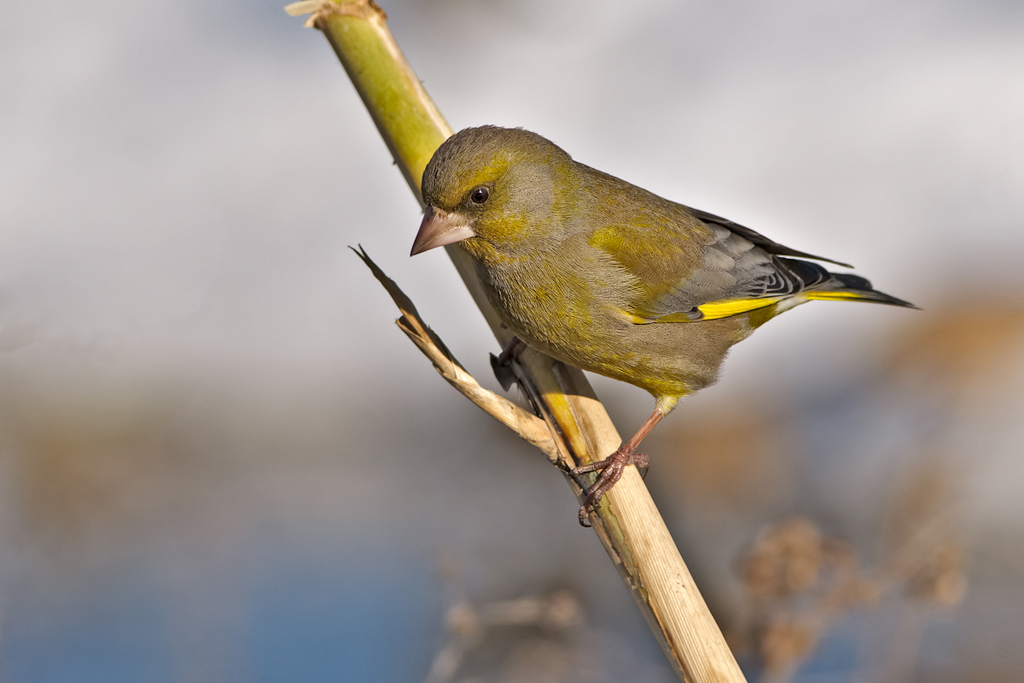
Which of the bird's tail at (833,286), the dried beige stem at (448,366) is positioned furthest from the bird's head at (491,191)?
the bird's tail at (833,286)

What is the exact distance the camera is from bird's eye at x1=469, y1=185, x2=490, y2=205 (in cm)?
275

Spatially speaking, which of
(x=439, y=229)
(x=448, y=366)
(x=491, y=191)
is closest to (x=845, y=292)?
(x=491, y=191)

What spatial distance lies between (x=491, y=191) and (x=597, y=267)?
465 mm

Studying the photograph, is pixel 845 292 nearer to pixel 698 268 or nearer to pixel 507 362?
pixel 698 268

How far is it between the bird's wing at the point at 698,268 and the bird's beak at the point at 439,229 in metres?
0.49

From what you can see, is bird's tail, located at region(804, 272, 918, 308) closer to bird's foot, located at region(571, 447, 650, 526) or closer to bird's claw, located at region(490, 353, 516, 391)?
bird's foot, located at region(571, 447, 650, 526)

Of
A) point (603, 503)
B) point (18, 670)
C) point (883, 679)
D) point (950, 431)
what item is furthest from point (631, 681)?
point (18, 670)

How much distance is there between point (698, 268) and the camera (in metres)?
3.18

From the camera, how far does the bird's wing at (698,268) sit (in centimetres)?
303

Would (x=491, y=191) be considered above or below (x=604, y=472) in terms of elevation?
above

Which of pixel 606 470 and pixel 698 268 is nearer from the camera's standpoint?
pixel 606 470

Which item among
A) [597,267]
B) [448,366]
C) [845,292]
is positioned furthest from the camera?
[845,292]

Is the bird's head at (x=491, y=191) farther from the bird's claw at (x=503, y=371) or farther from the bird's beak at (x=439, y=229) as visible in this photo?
the bird's claw at (x=503, y=371)

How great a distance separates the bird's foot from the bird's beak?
2.78ft
